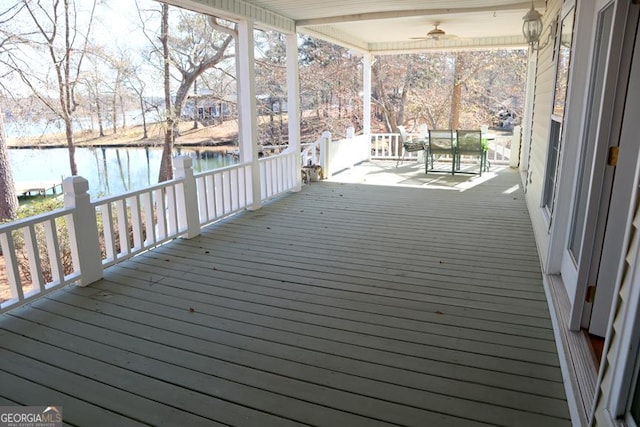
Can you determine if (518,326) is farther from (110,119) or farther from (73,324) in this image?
(110,119)

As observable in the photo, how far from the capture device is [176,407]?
201 cm

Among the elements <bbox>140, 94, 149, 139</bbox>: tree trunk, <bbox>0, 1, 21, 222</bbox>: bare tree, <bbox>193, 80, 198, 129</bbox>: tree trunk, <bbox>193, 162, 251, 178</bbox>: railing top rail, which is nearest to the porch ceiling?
<bbox>193, 162, 251, 178</bbox>: railing top rail

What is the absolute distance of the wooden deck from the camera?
2.01 metres

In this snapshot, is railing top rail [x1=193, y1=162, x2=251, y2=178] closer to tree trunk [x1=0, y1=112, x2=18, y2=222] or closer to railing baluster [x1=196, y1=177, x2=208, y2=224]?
railing baluster [x1=196, y1=177, x2=208, y2=224]

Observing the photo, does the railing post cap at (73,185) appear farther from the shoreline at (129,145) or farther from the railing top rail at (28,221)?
the shoreline at (129,145)

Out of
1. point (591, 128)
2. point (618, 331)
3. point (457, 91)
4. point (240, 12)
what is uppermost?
point (240, 12)

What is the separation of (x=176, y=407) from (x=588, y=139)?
286 centimetres

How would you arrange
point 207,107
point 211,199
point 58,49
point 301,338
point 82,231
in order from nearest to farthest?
1. point 301,338
2. point 82,231
3. point 211,199
4. point 58,49
5. point 207,107

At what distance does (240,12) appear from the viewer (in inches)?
204

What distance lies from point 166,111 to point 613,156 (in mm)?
11464

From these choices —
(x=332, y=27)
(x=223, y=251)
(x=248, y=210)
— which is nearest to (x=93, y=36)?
(x=332, y=27)

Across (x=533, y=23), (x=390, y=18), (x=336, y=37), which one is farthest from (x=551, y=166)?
(x=336, y=37)

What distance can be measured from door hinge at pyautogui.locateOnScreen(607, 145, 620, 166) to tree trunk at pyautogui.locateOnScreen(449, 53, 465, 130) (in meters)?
15.0

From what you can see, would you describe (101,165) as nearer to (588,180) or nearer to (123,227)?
(123,227)
